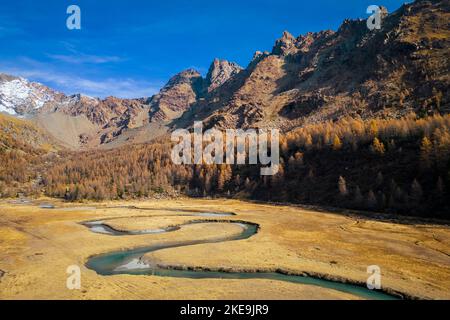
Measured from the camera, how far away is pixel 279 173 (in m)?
174

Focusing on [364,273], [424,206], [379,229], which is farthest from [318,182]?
[364,273]

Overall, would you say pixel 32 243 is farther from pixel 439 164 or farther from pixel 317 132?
pixel 317 132

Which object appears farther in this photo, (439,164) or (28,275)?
(439,164)

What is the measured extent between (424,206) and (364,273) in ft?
226

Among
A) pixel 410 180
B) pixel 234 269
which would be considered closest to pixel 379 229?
pixel 410 180

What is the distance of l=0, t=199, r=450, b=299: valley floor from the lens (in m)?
40.2

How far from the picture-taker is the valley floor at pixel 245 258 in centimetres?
4016

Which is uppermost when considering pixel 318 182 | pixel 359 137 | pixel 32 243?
pixel 359 137

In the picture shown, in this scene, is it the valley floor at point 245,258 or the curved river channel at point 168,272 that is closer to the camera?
the valley floor at point 245,258

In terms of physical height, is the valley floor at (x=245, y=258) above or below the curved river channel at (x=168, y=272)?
above

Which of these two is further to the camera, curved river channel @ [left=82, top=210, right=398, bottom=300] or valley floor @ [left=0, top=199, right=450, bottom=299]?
curved river channel @ [left=82, top=210, right=398, bottom=300]
